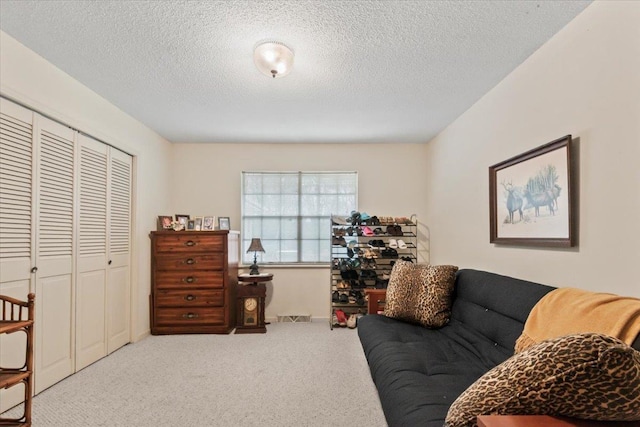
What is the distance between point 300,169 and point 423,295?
9.01 ft

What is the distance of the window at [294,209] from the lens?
5.08 meters

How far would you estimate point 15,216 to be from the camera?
2.46m

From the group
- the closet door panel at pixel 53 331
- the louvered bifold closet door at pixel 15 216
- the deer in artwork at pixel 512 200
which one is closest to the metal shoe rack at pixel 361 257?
the deer in artwork at pixel 512 200

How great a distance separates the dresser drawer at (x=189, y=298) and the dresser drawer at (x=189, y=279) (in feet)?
0.21

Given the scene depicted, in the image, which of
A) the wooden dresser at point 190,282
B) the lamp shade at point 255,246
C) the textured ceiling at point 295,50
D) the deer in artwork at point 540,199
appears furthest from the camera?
the lamp shade at point 255,246

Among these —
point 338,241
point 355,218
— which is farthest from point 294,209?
point 355,218

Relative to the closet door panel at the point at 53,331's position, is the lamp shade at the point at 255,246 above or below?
above

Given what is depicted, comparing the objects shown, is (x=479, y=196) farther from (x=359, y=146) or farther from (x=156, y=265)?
(x=156, y=265)

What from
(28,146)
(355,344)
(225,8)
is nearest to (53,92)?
(28,146)

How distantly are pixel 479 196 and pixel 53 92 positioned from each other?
3.68 m

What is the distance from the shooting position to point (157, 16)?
6.94ft

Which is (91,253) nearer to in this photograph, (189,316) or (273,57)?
(189,316)

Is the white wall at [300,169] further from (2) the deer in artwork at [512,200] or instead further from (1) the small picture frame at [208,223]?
(2) the deer in artwork at [512,200]

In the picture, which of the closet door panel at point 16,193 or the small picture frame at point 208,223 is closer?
the closet door panel at point 16,193
